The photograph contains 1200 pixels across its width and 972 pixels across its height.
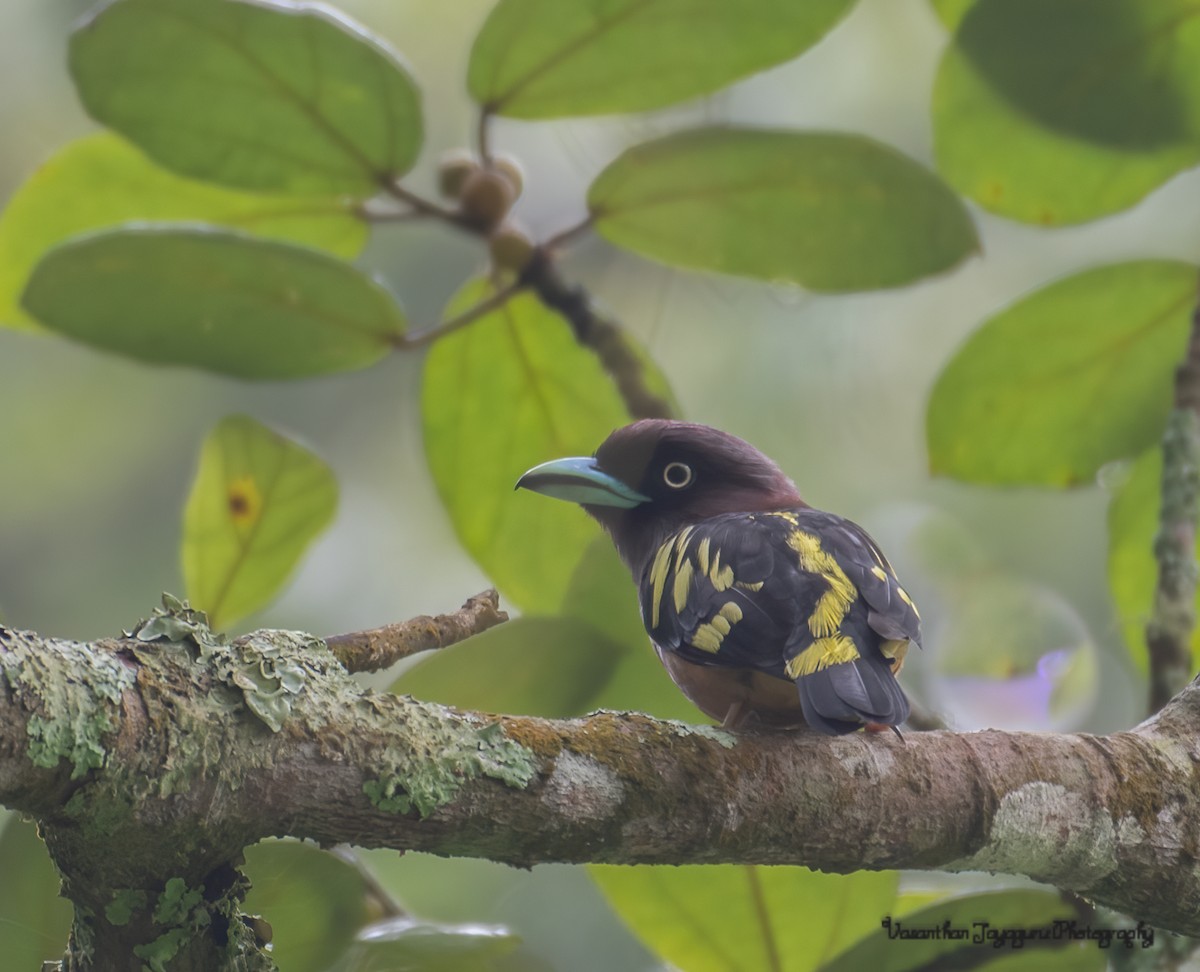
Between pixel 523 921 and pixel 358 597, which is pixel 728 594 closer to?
pixel 523 921

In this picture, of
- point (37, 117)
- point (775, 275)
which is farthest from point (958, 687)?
point (37, 117)

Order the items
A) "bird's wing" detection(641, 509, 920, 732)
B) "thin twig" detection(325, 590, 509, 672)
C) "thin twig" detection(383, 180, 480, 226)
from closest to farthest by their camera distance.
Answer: "thin twig" detection(325, 590, 509, 672) → "bird's wing" detection(641, 509, 920, 732) → "thin twig" detection(383, 180, 480, 226)

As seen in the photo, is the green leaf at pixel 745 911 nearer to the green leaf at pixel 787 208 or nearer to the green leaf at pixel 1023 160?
the green leaf at pixel 787 208

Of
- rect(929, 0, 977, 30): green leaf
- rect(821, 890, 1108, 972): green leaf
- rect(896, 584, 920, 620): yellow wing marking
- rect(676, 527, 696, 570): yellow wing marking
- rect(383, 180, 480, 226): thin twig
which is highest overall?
rect(929, 0, 977, 30): green leaf

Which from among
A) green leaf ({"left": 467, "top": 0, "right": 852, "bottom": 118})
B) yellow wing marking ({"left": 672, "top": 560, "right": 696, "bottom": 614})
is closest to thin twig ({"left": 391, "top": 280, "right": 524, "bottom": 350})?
green leaf ({"left": 467, "top": 0, "right": 852, "bottom": 118})

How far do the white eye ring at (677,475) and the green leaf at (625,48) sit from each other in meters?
0.66

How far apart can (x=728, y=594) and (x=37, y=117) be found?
5006 millimetres

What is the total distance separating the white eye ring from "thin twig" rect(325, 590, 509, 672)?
2.84 feet

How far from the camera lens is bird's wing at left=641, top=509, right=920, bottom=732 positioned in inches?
69.8

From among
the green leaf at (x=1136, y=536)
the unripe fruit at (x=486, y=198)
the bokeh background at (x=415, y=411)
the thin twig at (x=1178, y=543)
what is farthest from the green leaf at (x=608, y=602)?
the bokeh background at (x=415, y=411)

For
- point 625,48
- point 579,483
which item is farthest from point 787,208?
point 579,483

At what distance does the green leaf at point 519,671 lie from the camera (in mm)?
2109

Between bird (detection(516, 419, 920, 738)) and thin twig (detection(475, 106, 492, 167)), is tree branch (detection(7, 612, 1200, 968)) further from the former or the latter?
thin twig (detection(475, 106, 492, 167))

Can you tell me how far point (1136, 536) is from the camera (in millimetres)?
2740
